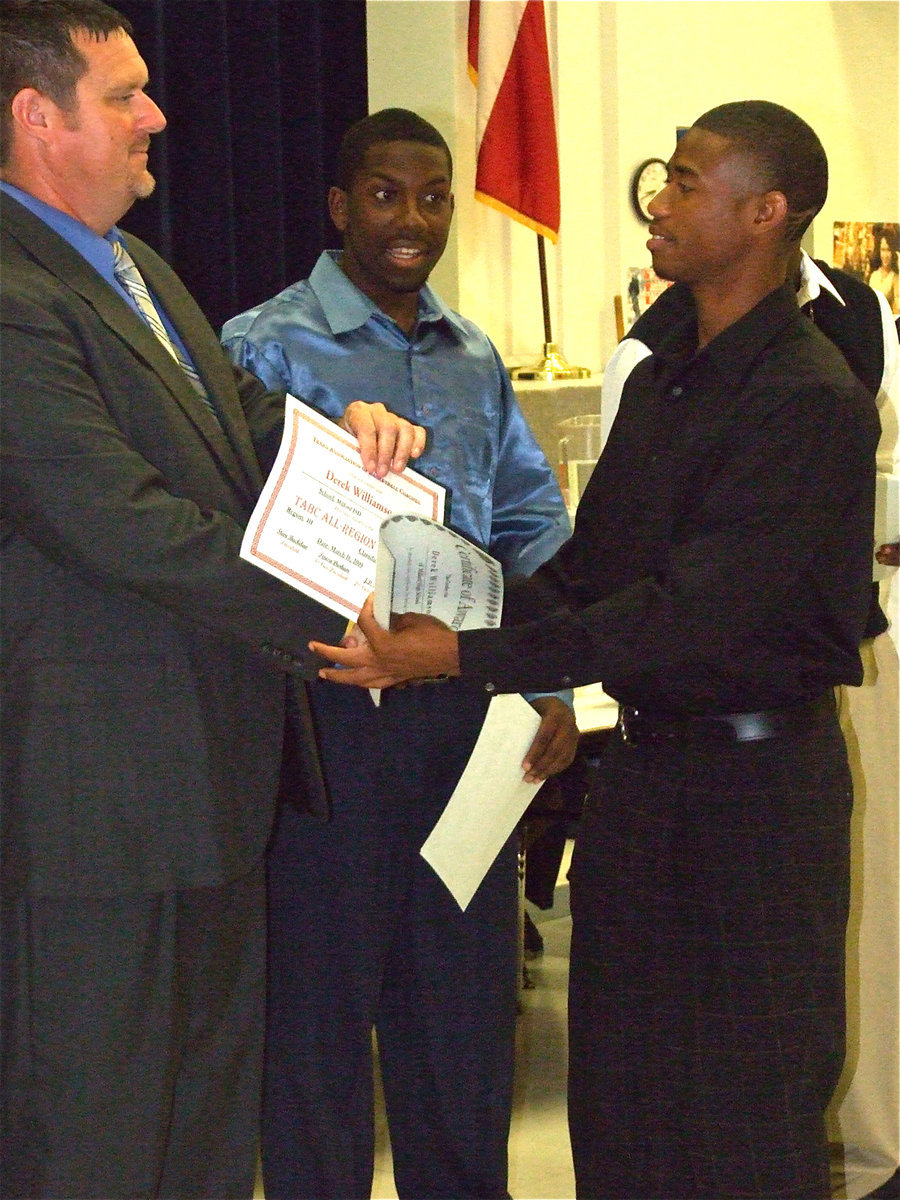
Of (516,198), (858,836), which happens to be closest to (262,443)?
(858,836)

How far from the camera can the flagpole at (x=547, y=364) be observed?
425 cm

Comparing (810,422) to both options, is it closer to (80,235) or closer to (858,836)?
(80,235)

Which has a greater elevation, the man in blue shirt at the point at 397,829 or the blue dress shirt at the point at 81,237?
the blue dress shirt at the point at 81,237

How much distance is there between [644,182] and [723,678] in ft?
11.4

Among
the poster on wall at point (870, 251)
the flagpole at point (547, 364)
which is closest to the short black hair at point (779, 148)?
the flagpole at point (547, 364)

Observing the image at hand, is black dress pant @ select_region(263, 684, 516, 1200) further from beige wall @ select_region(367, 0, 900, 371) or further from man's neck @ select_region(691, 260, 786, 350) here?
beige wall @ select_region(367, 0, 900, 371)

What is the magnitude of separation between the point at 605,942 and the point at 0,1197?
83cm

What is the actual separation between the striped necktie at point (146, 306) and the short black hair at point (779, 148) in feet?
2.41

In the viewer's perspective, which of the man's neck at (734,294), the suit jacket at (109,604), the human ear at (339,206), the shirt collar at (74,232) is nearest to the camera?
the suit jacket at (109,604)

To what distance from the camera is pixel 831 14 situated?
539cm

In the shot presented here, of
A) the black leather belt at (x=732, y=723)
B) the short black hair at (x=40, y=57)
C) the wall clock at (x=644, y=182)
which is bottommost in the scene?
the black leather belt at (x=732, y=723)

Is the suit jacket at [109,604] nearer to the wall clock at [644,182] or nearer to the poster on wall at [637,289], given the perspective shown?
the poster on wall at [637,289]

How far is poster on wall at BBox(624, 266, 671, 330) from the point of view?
4871 millimetres

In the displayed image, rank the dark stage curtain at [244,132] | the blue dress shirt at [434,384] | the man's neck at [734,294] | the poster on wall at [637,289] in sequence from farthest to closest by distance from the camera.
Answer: the poster on wall at [637,289], the dark stage curtain at [244,132], the blue dress shirt at [434,384], the man's neck at [734,294]
